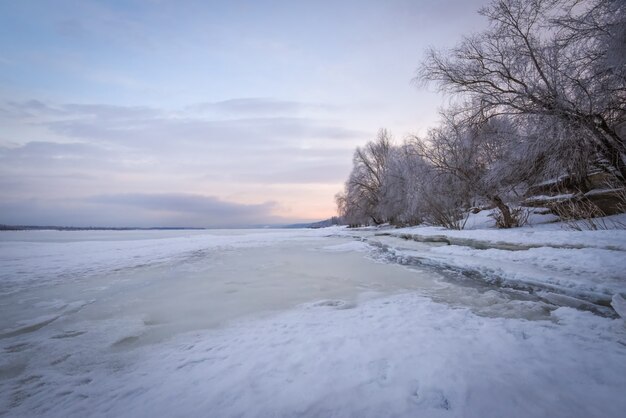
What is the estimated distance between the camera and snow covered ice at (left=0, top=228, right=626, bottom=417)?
1.79 meters

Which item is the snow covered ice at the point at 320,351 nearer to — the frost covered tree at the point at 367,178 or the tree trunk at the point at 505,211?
the tree trunk at the point at 505,211

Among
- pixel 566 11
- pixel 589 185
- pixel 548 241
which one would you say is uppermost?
pixel 566 11

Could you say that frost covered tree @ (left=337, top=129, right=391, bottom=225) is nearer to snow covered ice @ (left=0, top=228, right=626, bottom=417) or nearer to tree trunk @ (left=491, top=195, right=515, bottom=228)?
tree trunk @ (left=491, top=195, right=515, bottom=228)

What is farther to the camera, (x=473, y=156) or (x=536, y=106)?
(x=473, y=156)

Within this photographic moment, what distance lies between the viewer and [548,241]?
248 inches

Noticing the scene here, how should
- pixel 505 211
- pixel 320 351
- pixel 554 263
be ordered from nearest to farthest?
pixel 320 351 → pixel 554 263 → pixel 505 211

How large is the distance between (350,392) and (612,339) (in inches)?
104

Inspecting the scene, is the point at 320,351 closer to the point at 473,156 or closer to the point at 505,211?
the point at 473,156

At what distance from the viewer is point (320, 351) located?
99.4 inches

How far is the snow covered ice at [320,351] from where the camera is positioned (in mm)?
1795

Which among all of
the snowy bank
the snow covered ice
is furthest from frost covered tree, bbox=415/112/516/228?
the snow covered ice

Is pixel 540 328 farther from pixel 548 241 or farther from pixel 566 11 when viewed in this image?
pixel 566 11

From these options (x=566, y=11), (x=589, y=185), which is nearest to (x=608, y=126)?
(x=566, y=11)

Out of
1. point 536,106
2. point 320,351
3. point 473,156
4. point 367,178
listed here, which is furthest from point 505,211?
point 367,178
